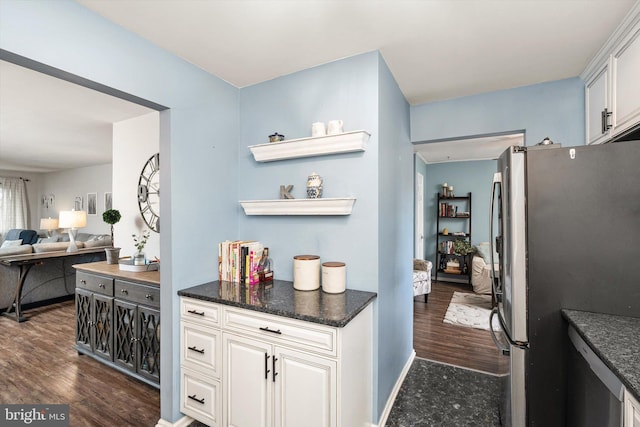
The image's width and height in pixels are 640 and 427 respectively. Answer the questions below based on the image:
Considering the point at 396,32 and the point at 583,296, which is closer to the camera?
the point at 583,296

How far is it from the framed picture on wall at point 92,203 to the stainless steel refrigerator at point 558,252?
27.2 feet

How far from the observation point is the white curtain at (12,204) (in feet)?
23.9

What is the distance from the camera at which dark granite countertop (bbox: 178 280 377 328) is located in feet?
4.85

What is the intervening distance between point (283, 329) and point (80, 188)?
26.9ft

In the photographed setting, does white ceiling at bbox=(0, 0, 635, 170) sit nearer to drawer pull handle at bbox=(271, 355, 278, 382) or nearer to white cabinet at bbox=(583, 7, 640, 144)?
white cabinet at bbox=(583, 7, 640, 144)

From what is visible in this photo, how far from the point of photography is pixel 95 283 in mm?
2650

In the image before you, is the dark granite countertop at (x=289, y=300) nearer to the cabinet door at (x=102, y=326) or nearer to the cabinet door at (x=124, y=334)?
the cabinet door at (x=124, y=334)

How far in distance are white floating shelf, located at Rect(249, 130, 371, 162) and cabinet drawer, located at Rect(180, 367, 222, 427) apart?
1.55 metres

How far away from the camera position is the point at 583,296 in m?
1.44

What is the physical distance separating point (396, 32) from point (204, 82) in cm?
136

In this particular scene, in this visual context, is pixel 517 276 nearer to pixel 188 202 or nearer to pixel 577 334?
pixel 577 334

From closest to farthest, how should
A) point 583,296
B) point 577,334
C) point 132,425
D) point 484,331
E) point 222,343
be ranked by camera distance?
point 577,334
point 583,296
point 222,343
point 132,425
point 484,331

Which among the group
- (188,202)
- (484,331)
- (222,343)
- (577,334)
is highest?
(188,202)

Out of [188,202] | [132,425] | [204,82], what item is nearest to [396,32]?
[204,82]
